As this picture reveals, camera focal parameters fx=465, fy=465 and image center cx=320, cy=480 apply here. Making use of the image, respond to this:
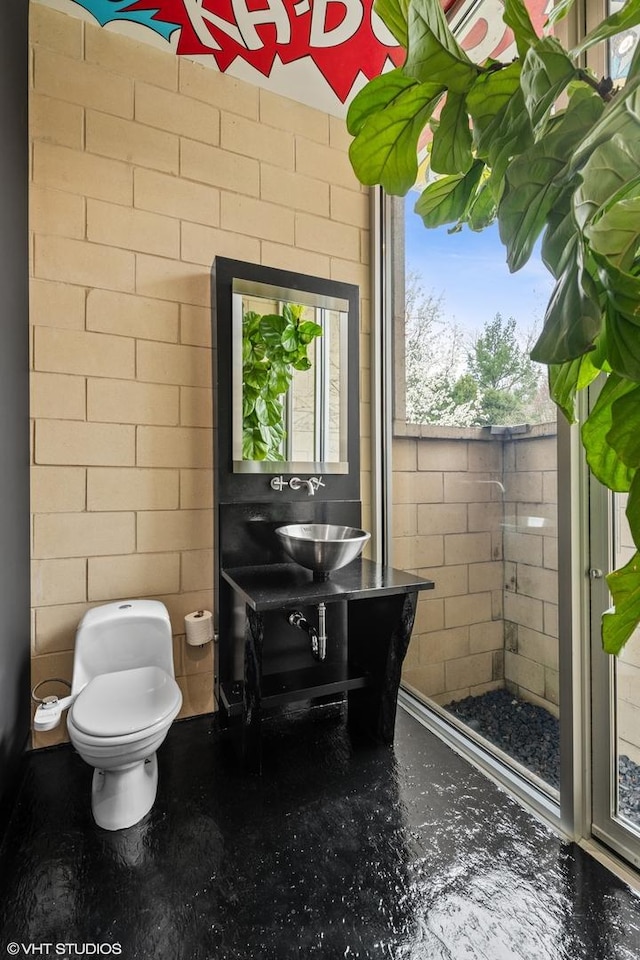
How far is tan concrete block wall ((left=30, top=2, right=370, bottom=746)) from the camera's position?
2.01m

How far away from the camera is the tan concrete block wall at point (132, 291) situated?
2006 mm

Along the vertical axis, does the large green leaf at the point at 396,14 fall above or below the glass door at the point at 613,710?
above

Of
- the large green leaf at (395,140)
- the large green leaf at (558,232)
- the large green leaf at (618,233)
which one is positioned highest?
the large green leaf at (395,140)

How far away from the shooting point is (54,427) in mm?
2012

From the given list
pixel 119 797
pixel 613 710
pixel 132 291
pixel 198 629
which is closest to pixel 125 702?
pixel 119 797

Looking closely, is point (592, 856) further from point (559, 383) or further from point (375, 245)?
point (375, 245)

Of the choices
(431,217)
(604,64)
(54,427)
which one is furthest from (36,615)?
(604,64)

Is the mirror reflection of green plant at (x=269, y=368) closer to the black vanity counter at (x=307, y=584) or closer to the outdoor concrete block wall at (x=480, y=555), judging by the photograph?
the black vanity counter at (x=307, y=584)

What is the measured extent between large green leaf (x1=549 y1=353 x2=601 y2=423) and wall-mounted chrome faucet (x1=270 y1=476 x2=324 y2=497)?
65.1 inches

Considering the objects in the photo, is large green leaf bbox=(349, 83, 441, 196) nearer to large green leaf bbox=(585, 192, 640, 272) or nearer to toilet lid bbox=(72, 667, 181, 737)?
large green leaf bbox=(585, 192, 640, 272)

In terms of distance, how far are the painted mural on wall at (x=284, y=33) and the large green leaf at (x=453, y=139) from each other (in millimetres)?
1665

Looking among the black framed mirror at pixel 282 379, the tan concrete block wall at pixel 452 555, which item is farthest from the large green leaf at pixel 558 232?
the black framed mirror at pixel 282 379

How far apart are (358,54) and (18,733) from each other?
3319mm

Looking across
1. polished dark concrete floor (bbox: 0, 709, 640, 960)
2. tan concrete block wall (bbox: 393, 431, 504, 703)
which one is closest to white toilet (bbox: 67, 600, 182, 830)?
polished dark concrete floor (bbox: 0, 709, 640, 960)
